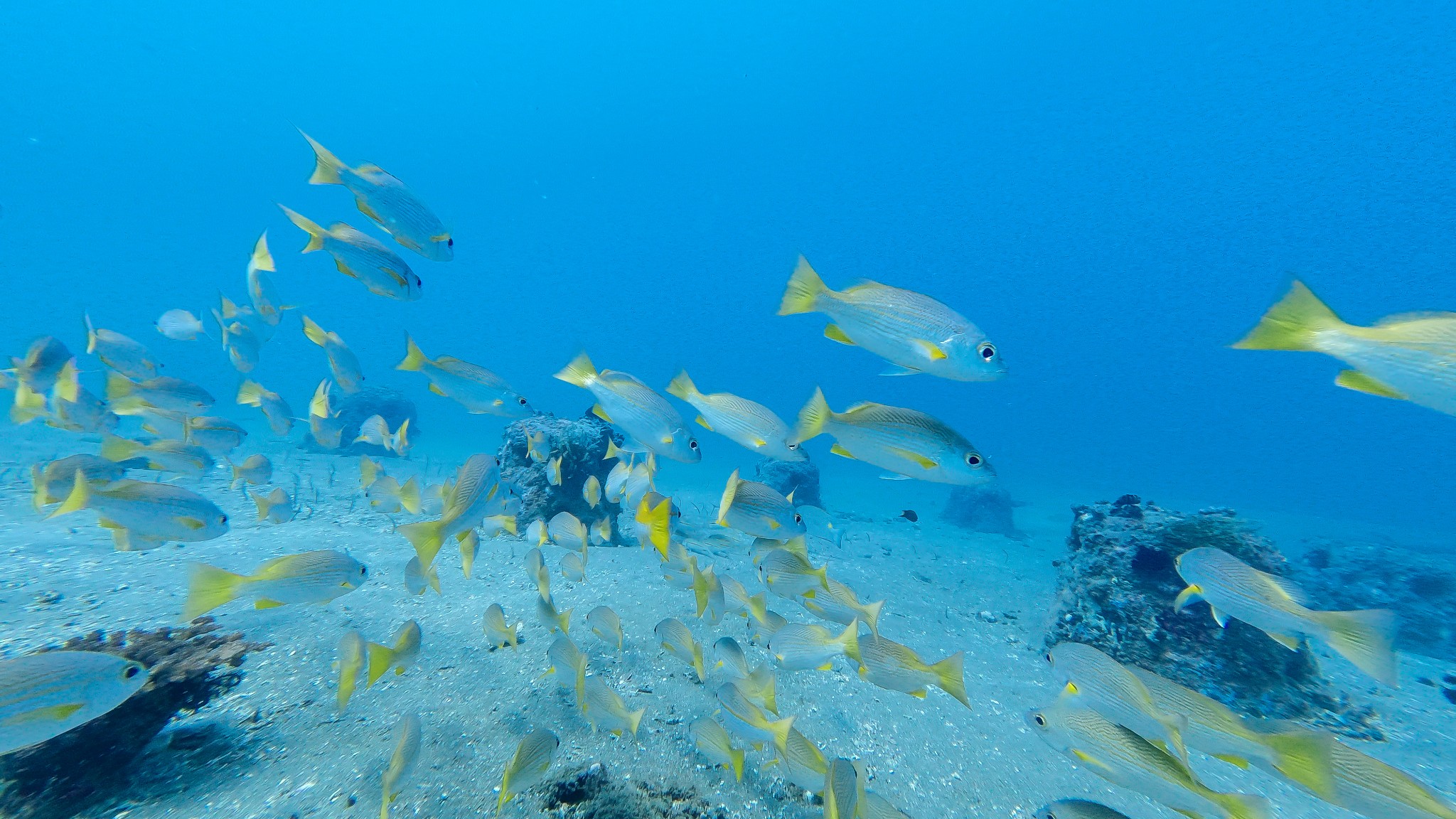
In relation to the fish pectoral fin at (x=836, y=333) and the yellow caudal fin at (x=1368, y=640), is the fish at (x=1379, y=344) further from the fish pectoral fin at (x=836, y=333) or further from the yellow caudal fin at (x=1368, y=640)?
the fish pectoral fin at (x=836, y=333)

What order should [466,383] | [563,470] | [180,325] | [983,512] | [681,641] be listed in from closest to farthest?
1. [681,641]
2. [466,383]
3. [180,325]
4. [563,470]
5. [983,512]

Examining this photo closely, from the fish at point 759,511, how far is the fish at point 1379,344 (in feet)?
8.24

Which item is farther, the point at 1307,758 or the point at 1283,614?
the point at 1283,614

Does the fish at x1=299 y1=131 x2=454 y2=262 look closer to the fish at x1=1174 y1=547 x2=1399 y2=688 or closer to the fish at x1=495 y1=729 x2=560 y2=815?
the fish at x1=495 y1=729 x2=560 y2=815

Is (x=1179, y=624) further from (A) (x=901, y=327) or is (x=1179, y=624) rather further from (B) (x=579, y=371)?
(B) (x=579, y=371)

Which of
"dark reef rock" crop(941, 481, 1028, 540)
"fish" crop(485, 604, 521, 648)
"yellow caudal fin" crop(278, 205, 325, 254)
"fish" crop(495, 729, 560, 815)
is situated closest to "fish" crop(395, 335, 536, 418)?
"yellow caudal fin" crop(278, 205, 325, 254)

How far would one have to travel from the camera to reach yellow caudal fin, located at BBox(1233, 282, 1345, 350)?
1913 millimetres

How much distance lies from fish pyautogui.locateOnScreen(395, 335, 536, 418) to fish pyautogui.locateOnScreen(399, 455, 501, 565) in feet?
4.80

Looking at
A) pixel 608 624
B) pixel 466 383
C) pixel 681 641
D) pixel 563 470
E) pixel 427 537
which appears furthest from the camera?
pixel 563 470

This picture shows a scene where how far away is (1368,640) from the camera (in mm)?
2379

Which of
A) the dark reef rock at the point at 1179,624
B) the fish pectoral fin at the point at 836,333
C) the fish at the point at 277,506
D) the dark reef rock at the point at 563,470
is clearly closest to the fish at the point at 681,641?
the fish pectoral fin at the point at 836,333

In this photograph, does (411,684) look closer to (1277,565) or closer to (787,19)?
(1277,565)

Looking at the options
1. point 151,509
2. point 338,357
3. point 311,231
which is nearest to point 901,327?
point 311,231

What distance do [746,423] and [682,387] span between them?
1.90 ft
